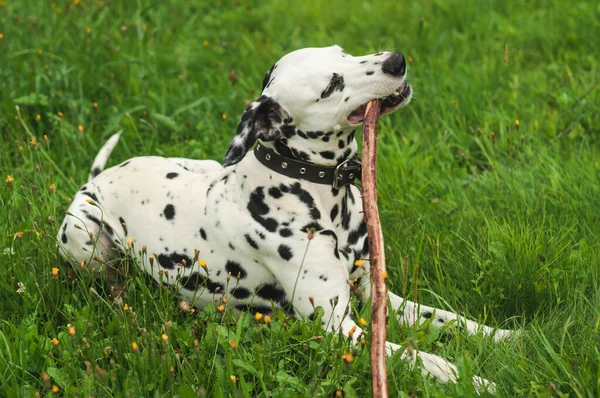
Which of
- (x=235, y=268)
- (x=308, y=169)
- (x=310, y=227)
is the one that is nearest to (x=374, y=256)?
(x=310, y=227)

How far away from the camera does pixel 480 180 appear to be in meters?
4.89

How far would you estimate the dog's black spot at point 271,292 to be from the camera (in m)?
3.90

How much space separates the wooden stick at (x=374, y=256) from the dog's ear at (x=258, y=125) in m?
0.42

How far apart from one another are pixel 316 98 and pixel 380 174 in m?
1.64

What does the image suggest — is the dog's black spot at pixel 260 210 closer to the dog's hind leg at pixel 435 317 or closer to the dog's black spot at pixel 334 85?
the dog's black spot at pixel 334 85

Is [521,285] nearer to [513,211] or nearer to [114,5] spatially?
[513,211]

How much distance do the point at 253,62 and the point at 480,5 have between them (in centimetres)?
260

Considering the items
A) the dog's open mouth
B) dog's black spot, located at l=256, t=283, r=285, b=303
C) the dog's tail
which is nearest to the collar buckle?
the dog's open mouth

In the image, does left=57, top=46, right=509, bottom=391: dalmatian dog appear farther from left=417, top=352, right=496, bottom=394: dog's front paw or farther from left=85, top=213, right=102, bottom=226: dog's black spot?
left=85, top=213, right=102, bottom=226: dog's black spot

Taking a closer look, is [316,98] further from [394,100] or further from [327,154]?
[394,100]

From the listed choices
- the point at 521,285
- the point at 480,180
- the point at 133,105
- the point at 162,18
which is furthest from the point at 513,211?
the point at 162,18

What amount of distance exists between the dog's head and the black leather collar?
2.8 inches

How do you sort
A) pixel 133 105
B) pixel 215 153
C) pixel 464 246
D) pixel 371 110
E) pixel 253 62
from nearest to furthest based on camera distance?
pixel 371 110 < pixel 464 246 < pixel 215 153 < pixel 133 105 < pixel 253 62

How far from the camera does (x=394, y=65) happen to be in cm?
353
